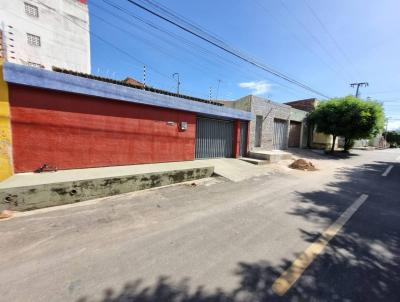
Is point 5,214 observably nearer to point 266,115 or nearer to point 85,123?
point 85,123

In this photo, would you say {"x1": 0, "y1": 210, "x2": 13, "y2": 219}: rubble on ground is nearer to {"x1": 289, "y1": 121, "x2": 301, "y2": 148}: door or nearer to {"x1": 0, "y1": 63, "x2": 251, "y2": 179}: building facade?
{"x1": 0, "y1": 63, "x2": 251, "y2": 179}: building facade

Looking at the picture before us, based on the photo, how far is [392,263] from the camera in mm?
2887

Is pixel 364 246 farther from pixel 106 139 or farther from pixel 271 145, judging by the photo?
pixel 271 145

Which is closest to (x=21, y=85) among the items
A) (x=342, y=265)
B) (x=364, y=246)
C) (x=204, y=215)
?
(x=204, y=215)

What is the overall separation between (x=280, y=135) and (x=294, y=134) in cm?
370

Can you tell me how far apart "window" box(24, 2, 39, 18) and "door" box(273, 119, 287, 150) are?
1091 inches

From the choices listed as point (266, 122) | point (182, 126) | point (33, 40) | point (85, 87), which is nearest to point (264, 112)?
point (266, 122)

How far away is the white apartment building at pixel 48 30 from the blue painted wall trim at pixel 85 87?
19.5 meters

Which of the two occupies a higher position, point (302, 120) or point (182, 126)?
point (302, 120)

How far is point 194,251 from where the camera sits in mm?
3094

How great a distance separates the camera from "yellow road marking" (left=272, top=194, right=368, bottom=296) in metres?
2.40

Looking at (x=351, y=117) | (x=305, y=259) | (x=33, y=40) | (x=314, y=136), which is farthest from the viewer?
(x=33, y=40)

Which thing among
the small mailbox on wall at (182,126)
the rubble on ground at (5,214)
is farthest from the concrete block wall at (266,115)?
the rubble on ground at (5,214)

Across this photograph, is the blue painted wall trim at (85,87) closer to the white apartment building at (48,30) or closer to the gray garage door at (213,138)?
the gray garage door at (213,138)
